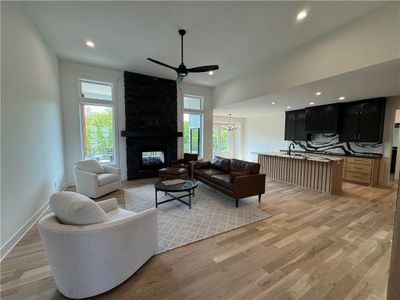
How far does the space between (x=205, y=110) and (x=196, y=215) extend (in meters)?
4.68

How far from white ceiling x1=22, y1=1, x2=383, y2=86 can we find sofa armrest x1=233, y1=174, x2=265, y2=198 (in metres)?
2.74

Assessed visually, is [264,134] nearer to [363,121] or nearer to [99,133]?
[363,121]

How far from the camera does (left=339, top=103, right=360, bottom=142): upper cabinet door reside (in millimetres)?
5375

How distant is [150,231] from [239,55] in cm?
410

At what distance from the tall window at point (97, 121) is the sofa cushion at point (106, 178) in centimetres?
137

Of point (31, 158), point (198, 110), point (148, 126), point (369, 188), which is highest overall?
point (198, 110)

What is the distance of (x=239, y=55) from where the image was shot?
160 inches

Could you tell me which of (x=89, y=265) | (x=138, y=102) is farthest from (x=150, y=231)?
(x=138, y=102)

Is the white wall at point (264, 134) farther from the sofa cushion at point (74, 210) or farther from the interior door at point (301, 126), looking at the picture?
the sofa cushion at point (74, 210)

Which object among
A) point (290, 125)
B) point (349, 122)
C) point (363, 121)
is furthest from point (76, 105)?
point (363, 121)

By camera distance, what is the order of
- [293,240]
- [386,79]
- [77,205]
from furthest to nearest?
[386,79] < [293,240] < [77,205]

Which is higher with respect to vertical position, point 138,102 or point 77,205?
point 138,102

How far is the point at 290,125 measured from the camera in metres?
7.25

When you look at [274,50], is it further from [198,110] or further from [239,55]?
[198,110]
